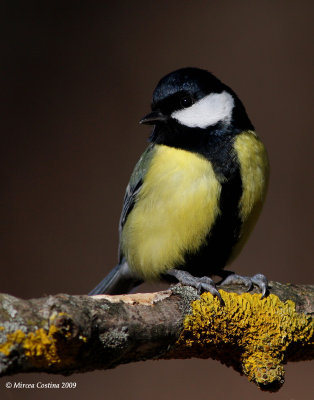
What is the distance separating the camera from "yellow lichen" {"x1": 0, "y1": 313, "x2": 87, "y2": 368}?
849 millimetres

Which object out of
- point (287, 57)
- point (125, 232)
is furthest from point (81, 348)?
point (287, 57)

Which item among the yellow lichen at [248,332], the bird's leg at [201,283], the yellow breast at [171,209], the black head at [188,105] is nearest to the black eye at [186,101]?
the black head at [188,105]

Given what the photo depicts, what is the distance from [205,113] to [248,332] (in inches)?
26.7

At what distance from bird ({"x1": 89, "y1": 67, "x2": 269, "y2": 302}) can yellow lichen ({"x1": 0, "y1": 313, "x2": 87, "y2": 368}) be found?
25.7 inches

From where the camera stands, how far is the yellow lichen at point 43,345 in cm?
85

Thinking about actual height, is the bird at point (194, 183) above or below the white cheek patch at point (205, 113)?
below

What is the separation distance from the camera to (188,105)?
1.63 m

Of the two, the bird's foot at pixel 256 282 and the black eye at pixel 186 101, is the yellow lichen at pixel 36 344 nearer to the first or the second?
the bird's foot at pixel 256 282

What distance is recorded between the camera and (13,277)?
2125mm

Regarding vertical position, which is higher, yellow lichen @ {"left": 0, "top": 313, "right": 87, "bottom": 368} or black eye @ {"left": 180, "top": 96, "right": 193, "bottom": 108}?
black eye @ {"left": 180, "top": 96, "right": 193, "bottom": 108}

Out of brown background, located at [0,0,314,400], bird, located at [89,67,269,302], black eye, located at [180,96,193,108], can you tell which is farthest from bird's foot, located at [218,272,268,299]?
brown background, located at [0,0,314,400]

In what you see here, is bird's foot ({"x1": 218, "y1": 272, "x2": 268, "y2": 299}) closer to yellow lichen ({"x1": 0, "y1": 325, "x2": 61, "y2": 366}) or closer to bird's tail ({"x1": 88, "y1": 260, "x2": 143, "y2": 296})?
bird's tail ({"x1": 88, "y1": 260, "x2": 143, "y2": 296})

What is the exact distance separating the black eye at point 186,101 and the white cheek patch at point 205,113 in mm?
11

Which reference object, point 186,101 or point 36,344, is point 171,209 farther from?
point 36,344
